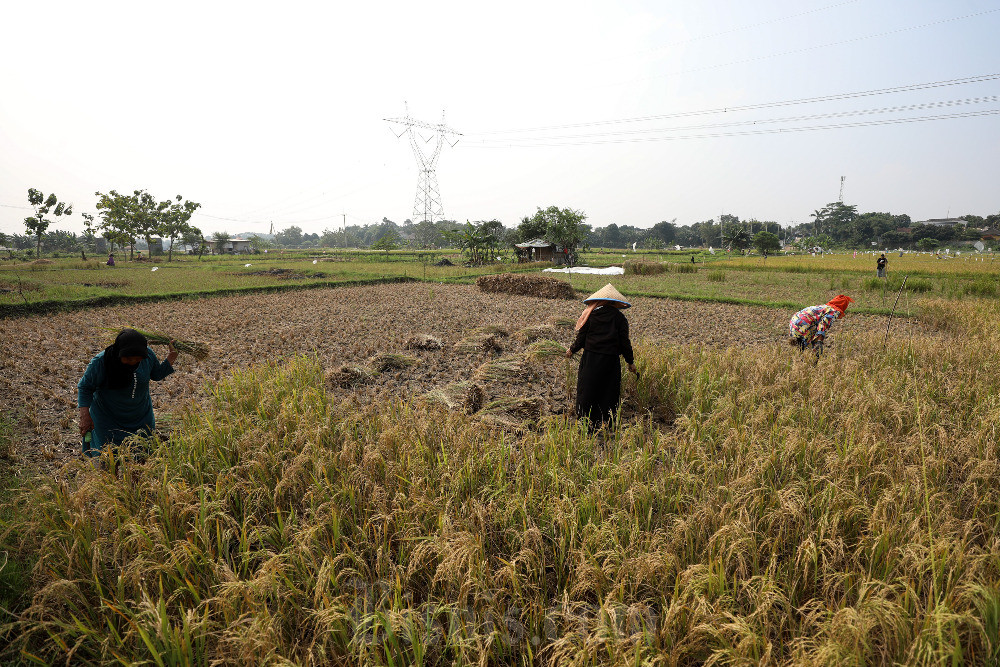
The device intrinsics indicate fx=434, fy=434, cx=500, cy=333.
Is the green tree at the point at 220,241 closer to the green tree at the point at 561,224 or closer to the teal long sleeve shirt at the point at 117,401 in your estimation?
the green tree at the point at 561,224

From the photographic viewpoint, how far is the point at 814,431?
3.74 meters

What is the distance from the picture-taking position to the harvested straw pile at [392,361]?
691 centimetres

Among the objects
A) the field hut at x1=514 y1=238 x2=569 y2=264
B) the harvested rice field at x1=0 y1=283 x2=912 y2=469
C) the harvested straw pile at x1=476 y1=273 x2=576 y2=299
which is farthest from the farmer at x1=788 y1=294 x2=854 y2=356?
the field hut at x1=514 y1=238 x2=569 y2=264

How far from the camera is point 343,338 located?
919 centimetres

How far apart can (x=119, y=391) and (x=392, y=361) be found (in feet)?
12.4

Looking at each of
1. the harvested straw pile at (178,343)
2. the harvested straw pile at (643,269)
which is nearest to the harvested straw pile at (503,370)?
the harvested straw pile at (178,343)

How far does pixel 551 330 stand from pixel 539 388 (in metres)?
3.31

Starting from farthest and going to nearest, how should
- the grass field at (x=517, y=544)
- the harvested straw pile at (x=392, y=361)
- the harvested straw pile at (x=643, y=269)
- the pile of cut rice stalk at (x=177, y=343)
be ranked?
the harvested straw pile at (x=643, y=269), the harvested straw pile at (x=392, y=361), the pile of cut rice stalk at (x=177, y=343), the grass field at (x=517, y=544)

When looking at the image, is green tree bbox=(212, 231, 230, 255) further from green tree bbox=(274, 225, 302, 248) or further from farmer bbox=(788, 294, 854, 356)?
green tree bbox=(274, 225, 302, 248)

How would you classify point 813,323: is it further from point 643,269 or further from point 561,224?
point 561,224

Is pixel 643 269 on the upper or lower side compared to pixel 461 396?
upper

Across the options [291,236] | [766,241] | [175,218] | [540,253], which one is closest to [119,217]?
[175,218]

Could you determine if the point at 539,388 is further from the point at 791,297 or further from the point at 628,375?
the point at 791,297

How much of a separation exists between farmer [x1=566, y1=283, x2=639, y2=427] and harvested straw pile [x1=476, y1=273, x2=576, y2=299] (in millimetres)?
12380
